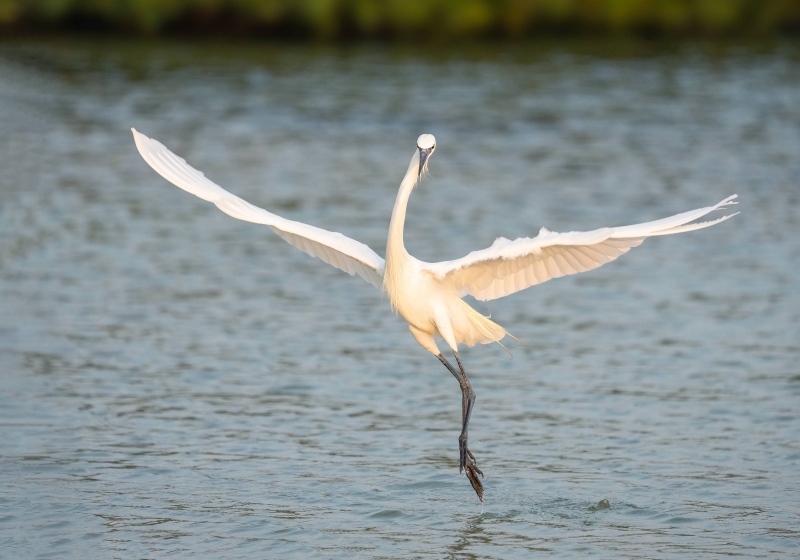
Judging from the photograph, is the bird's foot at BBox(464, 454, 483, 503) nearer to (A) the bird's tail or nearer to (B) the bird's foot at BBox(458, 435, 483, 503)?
(B) the bird's foot at BBox(458, 435, 483, 503)

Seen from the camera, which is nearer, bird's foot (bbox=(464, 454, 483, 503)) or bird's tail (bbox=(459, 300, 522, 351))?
bird's foot (bbox=(464, 454, 483, 503))

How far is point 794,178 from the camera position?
61.0 feet

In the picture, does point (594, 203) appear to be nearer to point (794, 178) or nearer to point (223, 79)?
point (794, 178)

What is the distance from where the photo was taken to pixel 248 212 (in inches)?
336

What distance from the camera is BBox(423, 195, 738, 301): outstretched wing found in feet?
24.3

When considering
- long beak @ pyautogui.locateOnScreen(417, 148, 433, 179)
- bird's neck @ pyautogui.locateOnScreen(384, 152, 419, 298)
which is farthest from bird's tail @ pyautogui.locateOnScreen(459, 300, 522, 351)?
long beak @ pyautogui.locateOnScreen(417, 148, 433, 179)

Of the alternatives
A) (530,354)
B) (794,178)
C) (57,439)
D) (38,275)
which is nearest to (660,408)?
(530,354)

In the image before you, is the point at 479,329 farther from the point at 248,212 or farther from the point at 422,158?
the point at 248,212

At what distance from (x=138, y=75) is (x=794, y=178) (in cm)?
1416

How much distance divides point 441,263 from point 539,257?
648 millimetres

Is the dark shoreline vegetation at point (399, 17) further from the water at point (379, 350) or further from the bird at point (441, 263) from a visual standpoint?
the bird at point (441, 263)

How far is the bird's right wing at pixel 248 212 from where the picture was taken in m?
8.48

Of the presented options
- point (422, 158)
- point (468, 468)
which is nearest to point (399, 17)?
point (468, 468)

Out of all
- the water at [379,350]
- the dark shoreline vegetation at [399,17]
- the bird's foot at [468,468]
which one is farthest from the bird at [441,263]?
the dark shoreline vegetation at [399,17]
